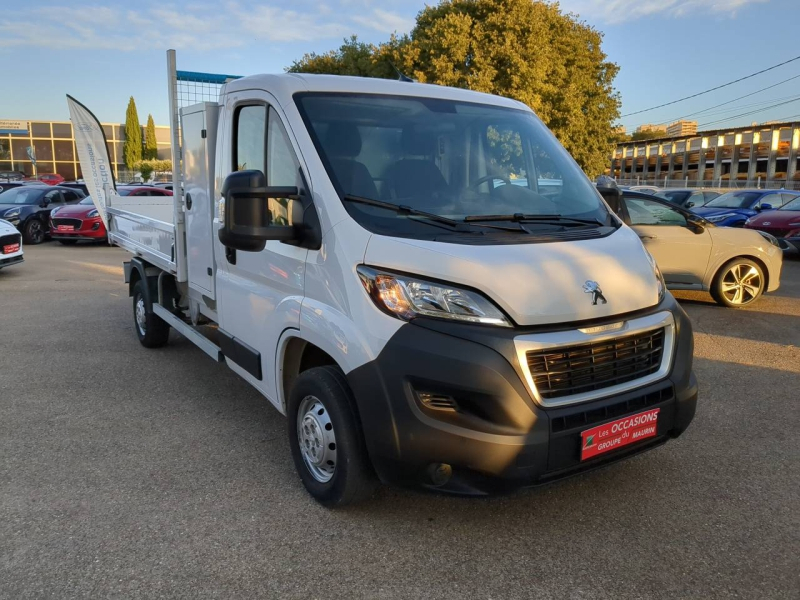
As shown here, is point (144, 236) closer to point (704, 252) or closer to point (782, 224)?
point (704, 252)

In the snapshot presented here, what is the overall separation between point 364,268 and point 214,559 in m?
1.47

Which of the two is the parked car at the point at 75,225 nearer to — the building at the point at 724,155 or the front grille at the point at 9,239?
the front grille at the point at 9,239

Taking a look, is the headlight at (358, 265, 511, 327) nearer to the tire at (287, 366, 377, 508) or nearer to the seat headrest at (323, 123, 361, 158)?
the tire at (287, 366, 377, 508)

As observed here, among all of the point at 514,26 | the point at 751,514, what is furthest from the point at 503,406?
the point at 514,26

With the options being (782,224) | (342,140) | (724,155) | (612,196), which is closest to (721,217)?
(782,224)

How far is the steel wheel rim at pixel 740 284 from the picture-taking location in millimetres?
8961

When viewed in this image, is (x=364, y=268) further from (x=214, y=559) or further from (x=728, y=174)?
(x=728, y=174)

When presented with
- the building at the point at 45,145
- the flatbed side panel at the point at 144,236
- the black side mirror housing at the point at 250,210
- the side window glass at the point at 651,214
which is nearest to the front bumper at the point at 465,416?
the black side mirror housing at the point at 250,210

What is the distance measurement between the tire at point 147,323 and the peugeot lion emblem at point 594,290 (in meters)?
4.48

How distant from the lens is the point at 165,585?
2.71 metres

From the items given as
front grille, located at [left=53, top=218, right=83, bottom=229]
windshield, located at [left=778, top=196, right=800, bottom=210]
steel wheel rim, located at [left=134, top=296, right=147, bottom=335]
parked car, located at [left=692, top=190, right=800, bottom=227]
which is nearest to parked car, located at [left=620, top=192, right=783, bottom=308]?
steel wheel rim, located at [left=134, top=296, right=147, bottom=335]

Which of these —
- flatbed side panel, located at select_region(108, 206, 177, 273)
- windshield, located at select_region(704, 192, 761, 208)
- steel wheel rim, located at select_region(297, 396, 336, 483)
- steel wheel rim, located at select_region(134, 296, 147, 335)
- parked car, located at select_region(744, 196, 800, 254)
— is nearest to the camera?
steel wheel rim, located at select_region(297, 396, 336, 483)

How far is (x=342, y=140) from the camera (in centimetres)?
336

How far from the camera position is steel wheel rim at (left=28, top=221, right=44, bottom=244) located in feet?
Answer: 55.7
